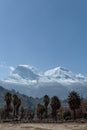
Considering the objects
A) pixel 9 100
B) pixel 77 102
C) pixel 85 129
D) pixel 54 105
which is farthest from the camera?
pixel 9 100

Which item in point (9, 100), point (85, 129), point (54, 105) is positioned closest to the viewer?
point (85, 129)

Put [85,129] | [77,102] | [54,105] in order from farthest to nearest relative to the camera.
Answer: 1. [54,105]
2. [77,102]
3. [85,129]

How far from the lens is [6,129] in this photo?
91.1m

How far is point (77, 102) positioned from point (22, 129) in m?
71.7

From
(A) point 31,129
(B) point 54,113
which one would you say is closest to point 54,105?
(B) point 54,113

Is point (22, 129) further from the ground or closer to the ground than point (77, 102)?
closer to the ground

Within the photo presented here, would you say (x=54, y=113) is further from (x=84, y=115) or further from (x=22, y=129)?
(x=22, y=129)

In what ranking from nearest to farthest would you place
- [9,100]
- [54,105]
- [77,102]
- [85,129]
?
[85,129]
[77,102]
[54,105]
[9,100]

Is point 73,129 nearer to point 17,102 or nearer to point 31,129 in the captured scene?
point 31,129

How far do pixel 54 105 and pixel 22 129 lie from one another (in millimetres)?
82461

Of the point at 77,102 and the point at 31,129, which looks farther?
the point at 77,102

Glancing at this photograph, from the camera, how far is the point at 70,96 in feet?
531

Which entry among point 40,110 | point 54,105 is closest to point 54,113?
point 54,105

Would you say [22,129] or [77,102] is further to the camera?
[77,102]
